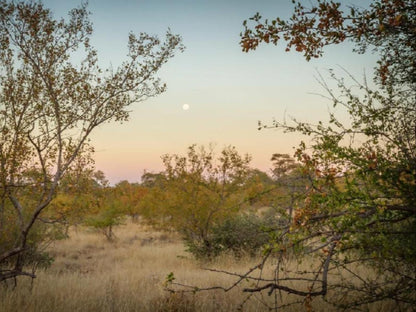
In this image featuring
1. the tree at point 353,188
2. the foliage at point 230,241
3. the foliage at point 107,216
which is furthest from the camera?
the foliage at point 107,216

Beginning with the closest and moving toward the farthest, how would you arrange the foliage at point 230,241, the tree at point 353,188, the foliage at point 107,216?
1. the tree at point 353,188
2. the foliage at point 230,241
3. the foliage at point 107,216

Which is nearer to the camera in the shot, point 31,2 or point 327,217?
point 327,217

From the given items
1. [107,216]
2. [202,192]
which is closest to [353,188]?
[202,192]

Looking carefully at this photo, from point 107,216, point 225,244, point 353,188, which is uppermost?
point 353,188

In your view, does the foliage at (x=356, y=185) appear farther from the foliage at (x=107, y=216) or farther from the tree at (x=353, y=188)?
the foliage at (x=107, y=216)

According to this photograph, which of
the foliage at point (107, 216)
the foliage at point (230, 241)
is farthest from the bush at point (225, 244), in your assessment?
the foliage at point (107, 216)

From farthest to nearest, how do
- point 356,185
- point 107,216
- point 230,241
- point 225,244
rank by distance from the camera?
1. point 107,216
2. point 225,244
3. point 230,241
4. point 356,185

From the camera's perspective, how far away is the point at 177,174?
46.8 ft

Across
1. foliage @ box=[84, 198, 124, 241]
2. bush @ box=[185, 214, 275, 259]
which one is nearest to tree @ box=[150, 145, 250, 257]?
bush @ box=[185, 214, 275, 259]

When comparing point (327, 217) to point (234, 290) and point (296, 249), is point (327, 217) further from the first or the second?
point (234, 290)

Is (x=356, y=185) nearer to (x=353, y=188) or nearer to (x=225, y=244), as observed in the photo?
(x=353, y=188)

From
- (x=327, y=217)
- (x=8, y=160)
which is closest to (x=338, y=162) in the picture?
(x=327, y=217)

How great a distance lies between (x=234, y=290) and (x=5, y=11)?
318 inches

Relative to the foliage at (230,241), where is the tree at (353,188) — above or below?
above
